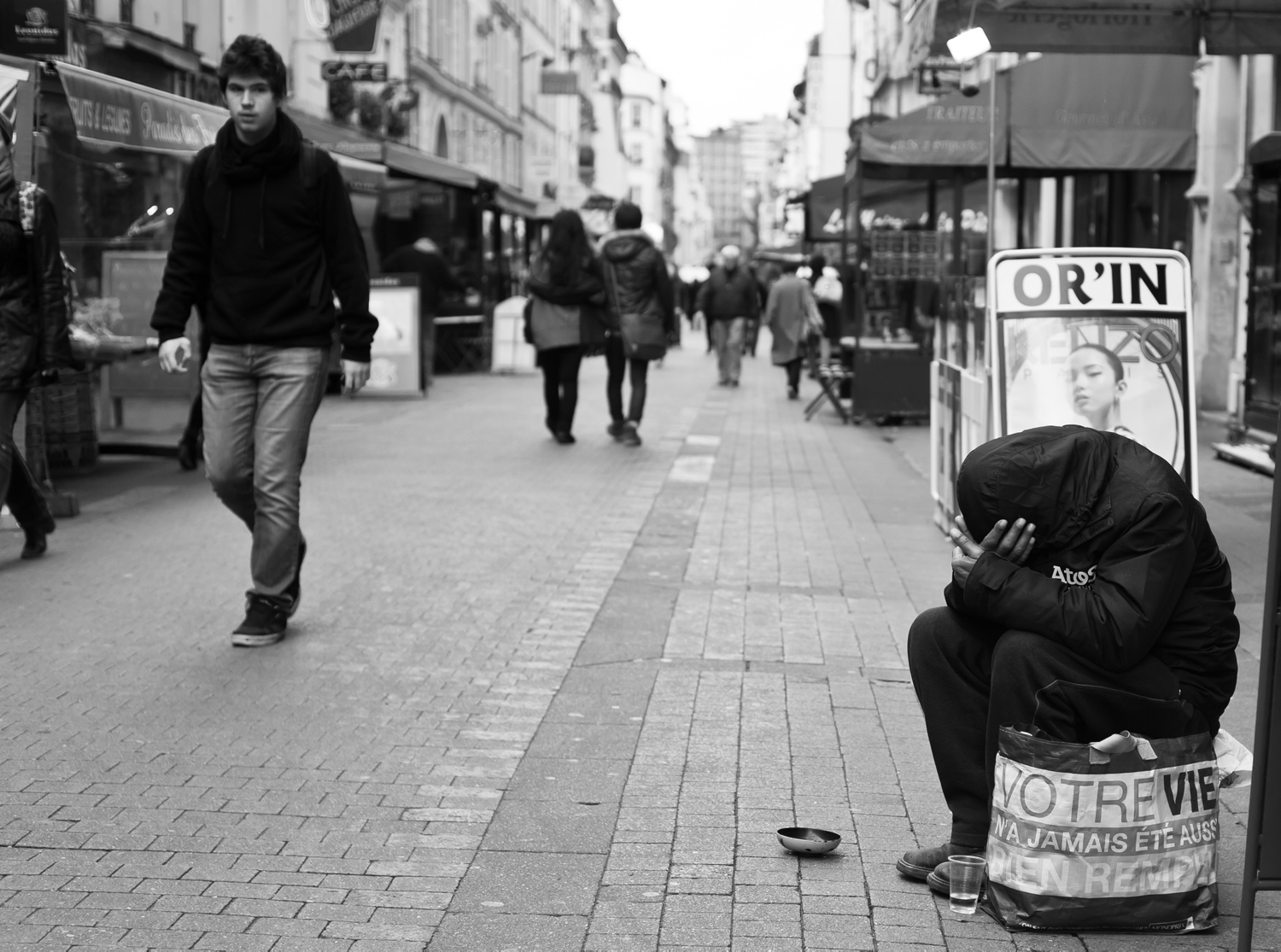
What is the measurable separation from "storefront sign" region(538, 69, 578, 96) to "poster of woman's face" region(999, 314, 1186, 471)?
4805cm

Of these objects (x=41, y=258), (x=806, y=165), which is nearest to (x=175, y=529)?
(x=41, y=258)

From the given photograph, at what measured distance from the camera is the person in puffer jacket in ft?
11.6

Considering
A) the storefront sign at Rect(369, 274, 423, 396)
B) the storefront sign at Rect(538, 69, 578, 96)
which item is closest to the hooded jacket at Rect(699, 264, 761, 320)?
the storefront sign at Rect(369, 274, 423, 396)

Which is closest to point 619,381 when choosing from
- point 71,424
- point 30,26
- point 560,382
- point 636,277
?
point 560,382

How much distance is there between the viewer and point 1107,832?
11.7 ft

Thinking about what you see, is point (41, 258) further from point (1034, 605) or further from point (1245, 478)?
point (1245, 478)

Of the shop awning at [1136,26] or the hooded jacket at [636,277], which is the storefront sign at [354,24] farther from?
the shop awning at [1136,26]

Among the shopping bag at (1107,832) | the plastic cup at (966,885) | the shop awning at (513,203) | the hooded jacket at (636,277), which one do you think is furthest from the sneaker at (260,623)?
the shop awning at (513,203)

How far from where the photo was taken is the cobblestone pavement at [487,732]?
3775 mm

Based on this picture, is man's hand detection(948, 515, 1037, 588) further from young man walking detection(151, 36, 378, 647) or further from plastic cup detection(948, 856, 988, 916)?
young man walking detection(151, 36, 378, 647)

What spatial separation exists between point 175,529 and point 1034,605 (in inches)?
249

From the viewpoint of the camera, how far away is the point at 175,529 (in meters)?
9.07

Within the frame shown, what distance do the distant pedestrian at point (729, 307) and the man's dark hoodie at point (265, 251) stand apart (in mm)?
16463

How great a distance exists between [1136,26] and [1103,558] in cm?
615
